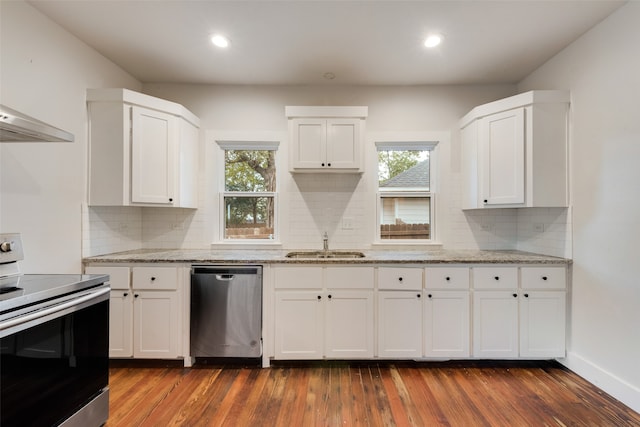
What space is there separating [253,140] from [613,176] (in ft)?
10.1

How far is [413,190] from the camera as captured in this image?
3.18 meters

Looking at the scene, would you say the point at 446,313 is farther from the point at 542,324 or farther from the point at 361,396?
the point at 361,396

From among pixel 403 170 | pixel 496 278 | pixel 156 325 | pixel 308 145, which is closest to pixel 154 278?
pixel 156 325

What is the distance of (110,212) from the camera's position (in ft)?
8.83

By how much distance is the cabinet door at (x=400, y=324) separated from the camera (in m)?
2.38

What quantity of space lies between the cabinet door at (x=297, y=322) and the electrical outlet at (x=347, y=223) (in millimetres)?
912

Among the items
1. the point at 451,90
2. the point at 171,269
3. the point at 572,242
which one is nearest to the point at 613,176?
the point at 572,242

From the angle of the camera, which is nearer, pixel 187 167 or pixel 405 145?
pixel 187 167

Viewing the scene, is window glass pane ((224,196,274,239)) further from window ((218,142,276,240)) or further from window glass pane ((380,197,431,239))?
window glass pane ((380,197,431,239))

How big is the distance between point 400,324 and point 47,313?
2.29 meters

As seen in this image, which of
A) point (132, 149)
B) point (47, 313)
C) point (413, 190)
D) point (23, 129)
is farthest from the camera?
point (413, 190)

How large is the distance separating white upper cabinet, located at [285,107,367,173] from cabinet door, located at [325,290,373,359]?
124 cm

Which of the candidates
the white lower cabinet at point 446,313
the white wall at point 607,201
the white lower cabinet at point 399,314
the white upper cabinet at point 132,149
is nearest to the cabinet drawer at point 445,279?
the white lower cabinet at point 446,313

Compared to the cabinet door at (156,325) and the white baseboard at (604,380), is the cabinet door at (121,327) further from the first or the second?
the white baseboard at (604,380)
